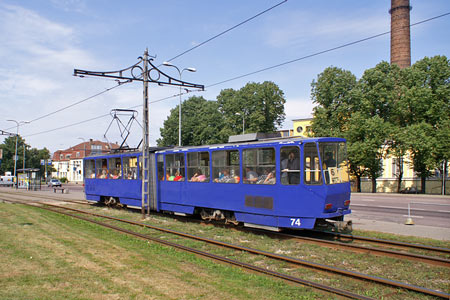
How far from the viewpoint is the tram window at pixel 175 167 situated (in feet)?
49.0

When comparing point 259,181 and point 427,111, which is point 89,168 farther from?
point 427,111

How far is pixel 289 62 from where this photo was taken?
16.7 metres

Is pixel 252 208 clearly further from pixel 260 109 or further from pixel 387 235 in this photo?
pixel 260 109

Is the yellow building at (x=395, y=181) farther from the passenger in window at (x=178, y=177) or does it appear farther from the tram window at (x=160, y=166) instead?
the passenger in window at (x=178, y=177)

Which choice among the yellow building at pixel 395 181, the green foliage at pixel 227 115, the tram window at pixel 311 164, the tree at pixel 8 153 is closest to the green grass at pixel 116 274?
the tram window at pixel 311 164

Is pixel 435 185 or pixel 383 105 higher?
pixel 383 105

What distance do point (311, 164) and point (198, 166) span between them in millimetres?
4950

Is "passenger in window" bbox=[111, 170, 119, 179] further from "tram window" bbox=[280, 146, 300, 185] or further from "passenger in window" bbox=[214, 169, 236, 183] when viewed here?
"tram window" bbox=[280, 146, 300, 185]

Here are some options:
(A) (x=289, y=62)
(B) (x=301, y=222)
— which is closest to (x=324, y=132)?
(A) (x=289, y=62)

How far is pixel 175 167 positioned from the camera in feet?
50.2

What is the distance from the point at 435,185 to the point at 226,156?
34.5m

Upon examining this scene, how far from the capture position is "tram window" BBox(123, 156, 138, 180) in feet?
58.6

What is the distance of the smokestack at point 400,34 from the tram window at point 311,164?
4816cm

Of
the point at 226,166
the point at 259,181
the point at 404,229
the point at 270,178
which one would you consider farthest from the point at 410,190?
the point at 270,178
